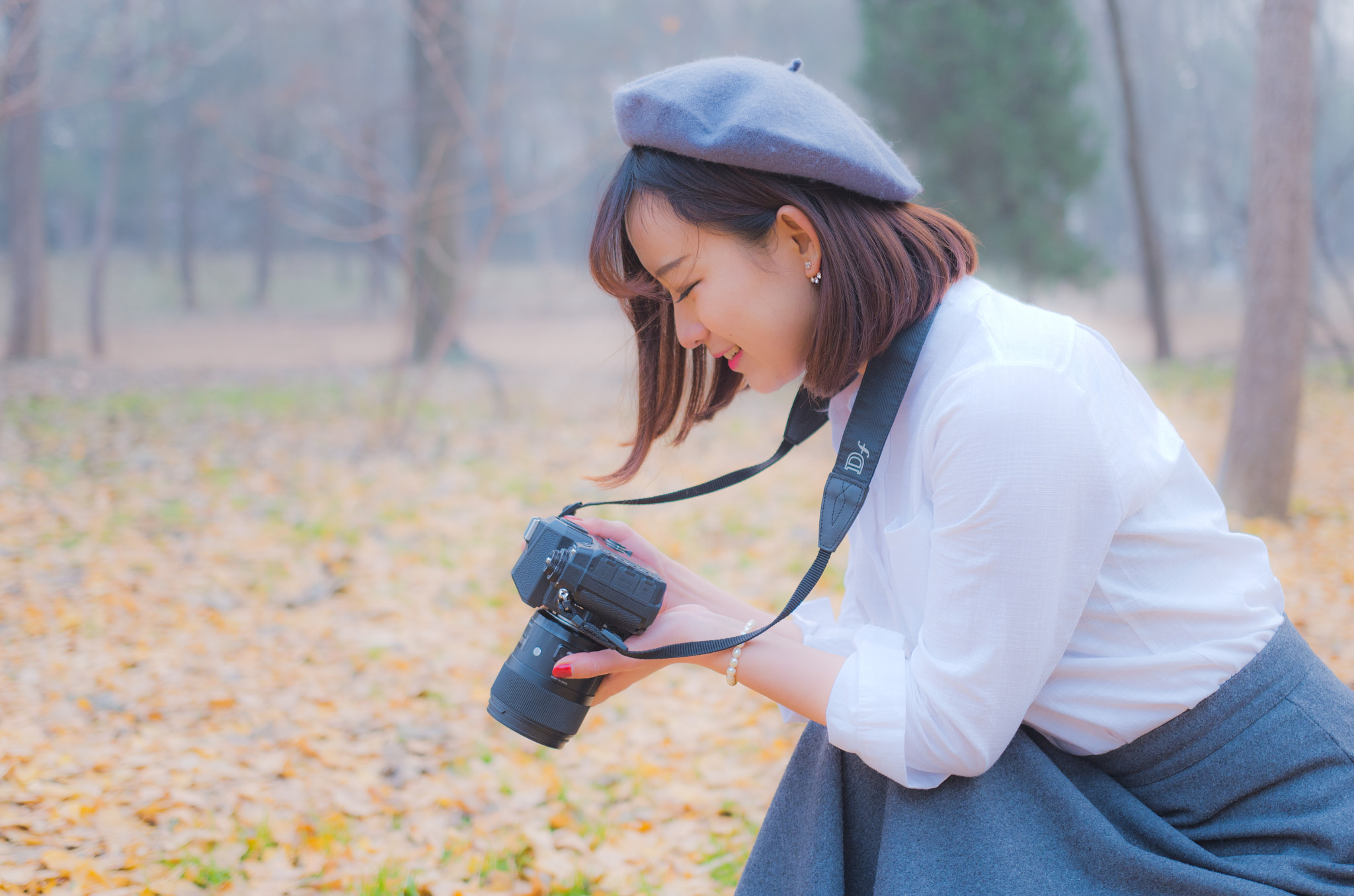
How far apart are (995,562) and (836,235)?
0.49 meters

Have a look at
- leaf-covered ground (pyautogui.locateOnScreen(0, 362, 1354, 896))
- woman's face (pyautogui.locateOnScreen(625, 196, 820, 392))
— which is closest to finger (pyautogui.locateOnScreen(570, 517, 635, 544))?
woman's face (pyautogui.locateOnScreen(625, 196, 820, 392))

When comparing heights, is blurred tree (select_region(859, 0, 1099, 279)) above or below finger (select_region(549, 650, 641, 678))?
above

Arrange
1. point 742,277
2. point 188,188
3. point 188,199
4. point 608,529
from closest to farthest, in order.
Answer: point 742,277
point 608,529
point 188,199
point 188,188

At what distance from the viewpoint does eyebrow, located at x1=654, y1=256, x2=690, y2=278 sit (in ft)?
4.66

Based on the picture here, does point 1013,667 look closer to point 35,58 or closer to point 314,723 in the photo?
point 314,723

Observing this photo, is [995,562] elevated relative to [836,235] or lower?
lower

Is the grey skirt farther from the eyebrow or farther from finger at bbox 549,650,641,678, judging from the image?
the eyebrow

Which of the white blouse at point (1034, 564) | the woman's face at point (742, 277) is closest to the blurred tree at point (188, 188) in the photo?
the woman's face at point (742, 277)

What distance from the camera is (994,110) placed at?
10672 mm

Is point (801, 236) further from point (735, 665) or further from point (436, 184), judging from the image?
point (436, 184)

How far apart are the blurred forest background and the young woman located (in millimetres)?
→ 536

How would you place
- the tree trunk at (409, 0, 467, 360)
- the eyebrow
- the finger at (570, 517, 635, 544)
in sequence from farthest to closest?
1. the tree trunk at (409, 0, 467, 360)
2. the finger at (570, 517, 635, 544)
3. the eyebrow

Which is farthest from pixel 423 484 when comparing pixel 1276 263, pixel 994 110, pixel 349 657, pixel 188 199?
pixel 188 199

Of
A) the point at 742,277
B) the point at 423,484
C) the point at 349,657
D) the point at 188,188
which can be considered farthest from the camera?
the point at 188,188
